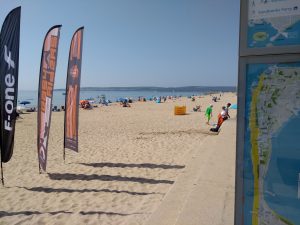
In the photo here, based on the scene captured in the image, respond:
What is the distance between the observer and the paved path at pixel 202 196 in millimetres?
3500

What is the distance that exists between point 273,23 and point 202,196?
2778 millimetres

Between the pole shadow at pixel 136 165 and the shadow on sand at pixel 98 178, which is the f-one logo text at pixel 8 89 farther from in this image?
the pole shadow at pixel 136 165

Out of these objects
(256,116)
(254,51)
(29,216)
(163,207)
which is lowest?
(29,216)

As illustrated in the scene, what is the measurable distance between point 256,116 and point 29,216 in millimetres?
4357

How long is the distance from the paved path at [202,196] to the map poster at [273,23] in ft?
7.03

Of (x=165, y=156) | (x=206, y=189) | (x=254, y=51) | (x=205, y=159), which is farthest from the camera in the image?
(x=165, y=156)

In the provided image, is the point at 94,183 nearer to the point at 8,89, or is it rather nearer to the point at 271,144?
the point at 8,89

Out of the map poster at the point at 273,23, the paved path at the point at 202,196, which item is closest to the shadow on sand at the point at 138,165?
the paved path at the point at 202,196

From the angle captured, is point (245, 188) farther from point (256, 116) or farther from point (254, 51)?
point (254, 51)

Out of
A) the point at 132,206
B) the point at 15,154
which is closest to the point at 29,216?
the point at 132,206

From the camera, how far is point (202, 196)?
4.21 m

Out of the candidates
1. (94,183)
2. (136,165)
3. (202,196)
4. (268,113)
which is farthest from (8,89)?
(268,113)

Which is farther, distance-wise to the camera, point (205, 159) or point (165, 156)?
point (165, 156)

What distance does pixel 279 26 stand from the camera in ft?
6.96
